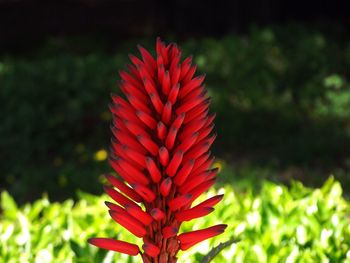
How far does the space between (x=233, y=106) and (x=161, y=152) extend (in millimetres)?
7530

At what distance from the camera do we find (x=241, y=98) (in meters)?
9.93

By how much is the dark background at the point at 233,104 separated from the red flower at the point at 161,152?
12.8 feet

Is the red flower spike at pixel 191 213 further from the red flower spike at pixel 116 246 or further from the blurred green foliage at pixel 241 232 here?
the blurred green foliage at pixel 241 232

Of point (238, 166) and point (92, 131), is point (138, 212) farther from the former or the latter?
point (92, 131)

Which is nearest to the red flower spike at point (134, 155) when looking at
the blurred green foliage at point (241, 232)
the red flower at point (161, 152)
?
the red flower at point (161, 152)

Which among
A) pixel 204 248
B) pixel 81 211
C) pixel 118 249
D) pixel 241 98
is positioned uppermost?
pixel 241 98

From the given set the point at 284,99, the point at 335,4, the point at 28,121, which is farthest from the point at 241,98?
the point at 335,4

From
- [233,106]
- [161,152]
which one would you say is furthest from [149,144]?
A: [233,106]

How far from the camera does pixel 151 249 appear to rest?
229 cm

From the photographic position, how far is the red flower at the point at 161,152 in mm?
2258

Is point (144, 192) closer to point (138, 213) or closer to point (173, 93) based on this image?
point (138, 213)

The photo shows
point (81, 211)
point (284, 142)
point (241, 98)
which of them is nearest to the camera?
point (81, 211)

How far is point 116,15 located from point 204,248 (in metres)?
12.6

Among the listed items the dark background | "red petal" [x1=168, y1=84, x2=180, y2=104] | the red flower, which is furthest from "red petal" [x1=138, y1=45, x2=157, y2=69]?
the dark background
